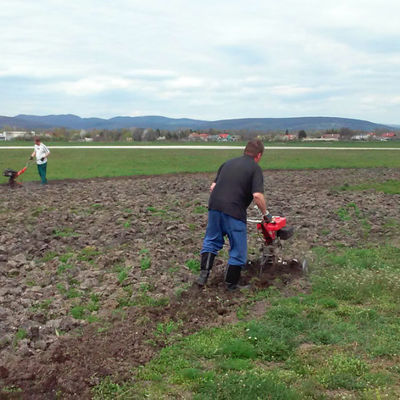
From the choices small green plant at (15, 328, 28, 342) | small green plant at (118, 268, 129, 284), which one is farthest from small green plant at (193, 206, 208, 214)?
small green plant at (15, 328, 28, 342)

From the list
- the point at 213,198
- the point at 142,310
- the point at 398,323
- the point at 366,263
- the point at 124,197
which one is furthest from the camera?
the point at 124,197

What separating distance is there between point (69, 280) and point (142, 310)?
1952 mm

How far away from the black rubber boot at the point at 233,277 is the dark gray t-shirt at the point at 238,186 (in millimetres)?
783

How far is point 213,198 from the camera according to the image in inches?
294

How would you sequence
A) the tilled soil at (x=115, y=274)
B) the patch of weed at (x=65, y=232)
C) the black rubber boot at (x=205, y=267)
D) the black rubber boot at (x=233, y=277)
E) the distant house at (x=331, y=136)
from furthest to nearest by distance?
the distant house at (x=331, y=136)
the patch of weed at (x=65, y=232)
the black rubber boot at (x=205, y=267)
the black rubber boot at (x=233, y=277)
the tilled soil at (x=115, y=274)

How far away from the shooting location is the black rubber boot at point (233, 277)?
7.46 m

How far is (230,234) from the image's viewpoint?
24.2 feet

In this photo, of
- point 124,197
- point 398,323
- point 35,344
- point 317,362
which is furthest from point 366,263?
point 124,197

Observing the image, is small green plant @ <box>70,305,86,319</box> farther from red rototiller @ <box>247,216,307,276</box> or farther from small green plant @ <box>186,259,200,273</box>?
red rototiller @ <box>247,216,307,276</box>

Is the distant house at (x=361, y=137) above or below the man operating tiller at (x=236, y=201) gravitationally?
above

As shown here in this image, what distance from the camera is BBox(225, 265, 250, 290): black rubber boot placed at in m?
7.46

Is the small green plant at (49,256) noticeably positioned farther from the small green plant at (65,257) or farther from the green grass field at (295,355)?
the green grass field at (295,355)

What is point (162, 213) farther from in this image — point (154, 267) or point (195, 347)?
point (195, 347)

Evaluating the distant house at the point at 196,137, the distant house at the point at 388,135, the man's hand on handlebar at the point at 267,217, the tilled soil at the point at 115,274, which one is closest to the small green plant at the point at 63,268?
the tilled soil at the point at 115,274
